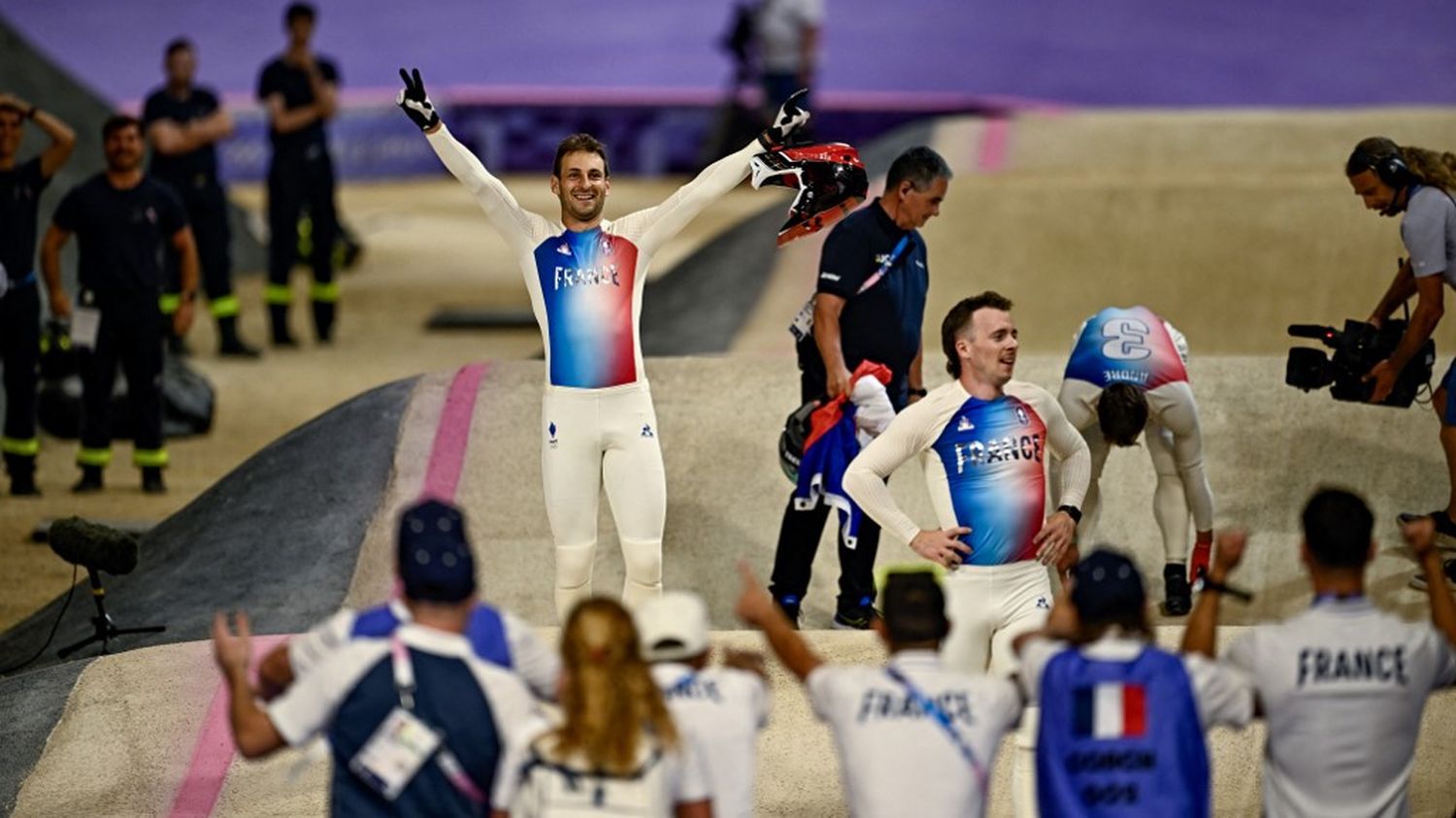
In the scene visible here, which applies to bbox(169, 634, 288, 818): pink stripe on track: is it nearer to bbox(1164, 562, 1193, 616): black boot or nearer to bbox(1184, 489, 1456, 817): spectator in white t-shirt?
bbox(1184, 489, 1456, 817): spectator in white t-shirt

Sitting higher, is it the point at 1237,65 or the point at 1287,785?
the point at 1237,65

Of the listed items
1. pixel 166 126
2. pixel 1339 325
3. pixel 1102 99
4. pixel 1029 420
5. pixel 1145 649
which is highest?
pixel 1102 99

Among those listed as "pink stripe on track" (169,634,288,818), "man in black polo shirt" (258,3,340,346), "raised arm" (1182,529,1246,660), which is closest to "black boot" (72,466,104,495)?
"man in black polo shirt" (258,3,340,346)

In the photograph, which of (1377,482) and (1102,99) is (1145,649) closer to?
(1377,482)

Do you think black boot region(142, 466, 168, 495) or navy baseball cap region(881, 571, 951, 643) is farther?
black boot region(142, 466, 168, 495)

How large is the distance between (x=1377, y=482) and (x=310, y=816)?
629 cm

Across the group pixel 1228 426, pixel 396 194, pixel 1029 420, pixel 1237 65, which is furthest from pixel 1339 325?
pixel 396 194

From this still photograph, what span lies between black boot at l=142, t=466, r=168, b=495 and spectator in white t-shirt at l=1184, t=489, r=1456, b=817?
373 inches

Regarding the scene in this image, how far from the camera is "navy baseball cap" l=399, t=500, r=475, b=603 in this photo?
5.86 metres

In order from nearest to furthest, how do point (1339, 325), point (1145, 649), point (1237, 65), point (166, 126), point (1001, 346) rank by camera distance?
point (1145, 649) < point (1001, 346) < point (1339, 325) < point (166, 126) < point (1237, 65)

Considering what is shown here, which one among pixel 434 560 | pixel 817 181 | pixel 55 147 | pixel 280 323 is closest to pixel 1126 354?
pixel 817 181

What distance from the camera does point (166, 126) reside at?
677 inches

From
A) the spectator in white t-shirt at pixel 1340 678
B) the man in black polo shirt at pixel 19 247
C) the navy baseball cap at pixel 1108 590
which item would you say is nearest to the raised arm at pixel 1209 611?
the spectator in white t-shirt at pixel 1340 678

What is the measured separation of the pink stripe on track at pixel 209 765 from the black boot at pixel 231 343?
31.5 ft
